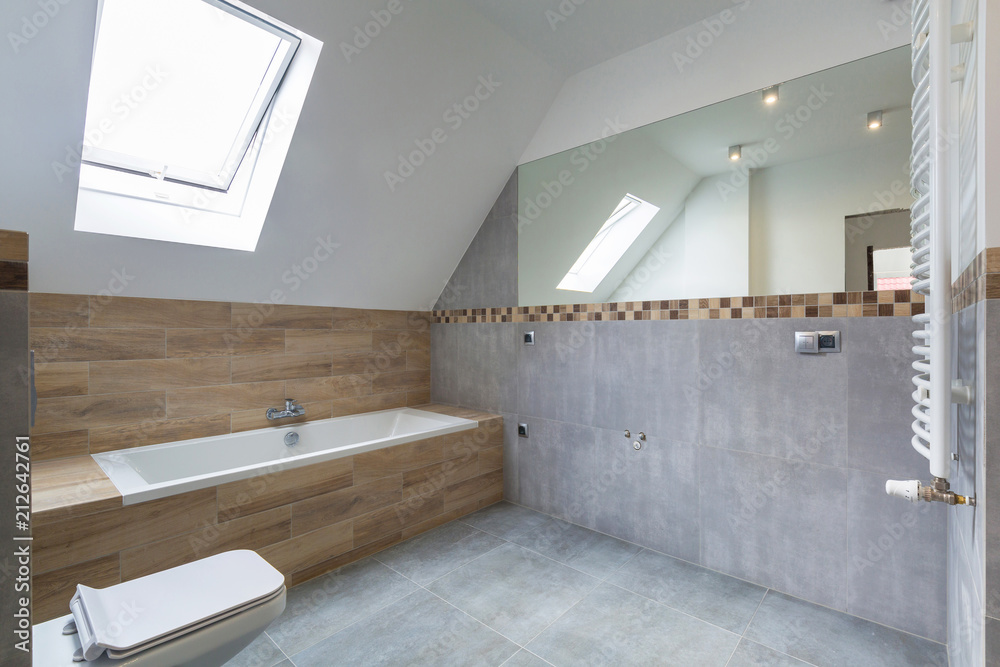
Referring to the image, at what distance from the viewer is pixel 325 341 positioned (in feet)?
11.1

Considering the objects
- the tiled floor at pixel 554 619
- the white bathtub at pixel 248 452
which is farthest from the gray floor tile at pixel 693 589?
the white bathtub at pixel 248 452

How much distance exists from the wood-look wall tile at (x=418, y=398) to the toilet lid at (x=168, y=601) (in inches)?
92.4

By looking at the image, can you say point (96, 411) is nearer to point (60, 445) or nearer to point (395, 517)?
point (60, 445)

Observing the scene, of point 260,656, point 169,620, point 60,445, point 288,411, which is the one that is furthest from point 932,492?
point 60,445

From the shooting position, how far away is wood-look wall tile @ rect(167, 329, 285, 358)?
8.98 feet

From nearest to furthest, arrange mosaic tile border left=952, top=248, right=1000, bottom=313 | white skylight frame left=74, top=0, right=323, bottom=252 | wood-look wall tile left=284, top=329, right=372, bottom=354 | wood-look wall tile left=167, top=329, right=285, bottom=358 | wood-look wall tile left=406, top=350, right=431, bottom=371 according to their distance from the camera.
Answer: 1. mosaic tile border left=952, top=248, right=1000, bottom=313
2. white skylight frame left=74, top=0, right=323, bottom=252
3. wood-look wall tile left=167, top=329, right=285, bottom=358
4. wood-look wall tile left=284, top=329, right=372, bottom=354
5. wood-look wall tile left=406, top=350, right=431, bottom=371

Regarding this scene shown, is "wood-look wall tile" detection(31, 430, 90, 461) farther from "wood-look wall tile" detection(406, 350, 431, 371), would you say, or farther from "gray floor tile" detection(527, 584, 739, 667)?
"gray floor tile" detection(527, 584, 739, 667)

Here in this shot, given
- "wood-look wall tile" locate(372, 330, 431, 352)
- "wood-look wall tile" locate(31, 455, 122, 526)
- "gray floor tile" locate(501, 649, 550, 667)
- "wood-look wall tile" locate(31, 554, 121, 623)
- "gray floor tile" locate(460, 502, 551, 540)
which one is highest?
"wood-look wall tile" locate(372, 330, 431, 352)

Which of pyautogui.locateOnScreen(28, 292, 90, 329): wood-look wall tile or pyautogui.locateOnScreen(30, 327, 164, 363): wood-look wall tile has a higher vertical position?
pyautogui.locateOnScreen(28, 292, 90, 329): wood-look wall tile

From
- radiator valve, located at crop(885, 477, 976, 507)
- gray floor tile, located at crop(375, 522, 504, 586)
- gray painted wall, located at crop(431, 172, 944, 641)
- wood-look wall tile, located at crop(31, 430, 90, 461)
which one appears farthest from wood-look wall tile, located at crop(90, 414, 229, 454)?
radiator valve, located at crop(885, 477, 976, 507)

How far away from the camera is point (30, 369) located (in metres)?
0.71

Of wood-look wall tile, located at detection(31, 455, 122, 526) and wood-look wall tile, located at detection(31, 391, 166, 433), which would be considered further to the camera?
wood-look wall tile, located at detection(31, 391, 166, 433)

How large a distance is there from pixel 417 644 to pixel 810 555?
5.57 feet

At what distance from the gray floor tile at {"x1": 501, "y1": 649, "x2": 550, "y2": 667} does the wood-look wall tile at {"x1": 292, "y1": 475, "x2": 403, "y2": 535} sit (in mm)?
1106
